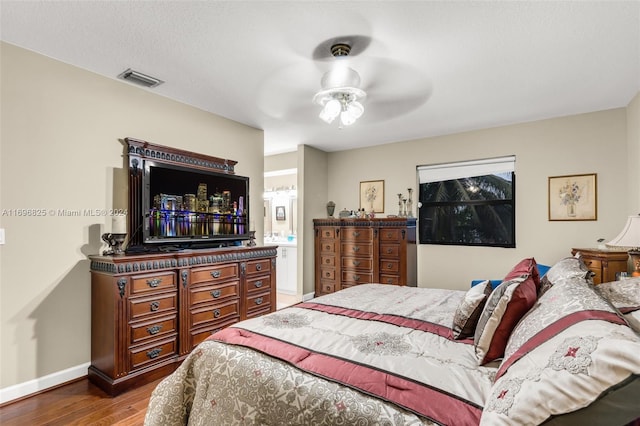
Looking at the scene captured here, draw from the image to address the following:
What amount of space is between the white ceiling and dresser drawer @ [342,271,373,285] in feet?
8.34

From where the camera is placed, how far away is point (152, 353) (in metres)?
2.66

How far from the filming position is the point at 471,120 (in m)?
4.12

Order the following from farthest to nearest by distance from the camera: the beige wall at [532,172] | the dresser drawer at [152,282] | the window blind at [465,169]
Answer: the window blind at [465,169] → the beige wall at [532,172] → the dresser drawer at [152,282]

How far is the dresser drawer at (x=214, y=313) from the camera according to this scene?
3012mm

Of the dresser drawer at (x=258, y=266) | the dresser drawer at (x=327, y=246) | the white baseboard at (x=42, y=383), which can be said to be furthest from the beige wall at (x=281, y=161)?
the white baseboard at (x=42, y=383)

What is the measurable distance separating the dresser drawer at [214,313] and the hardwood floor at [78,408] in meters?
0.64

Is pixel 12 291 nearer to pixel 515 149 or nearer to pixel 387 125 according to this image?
pixel 387 125

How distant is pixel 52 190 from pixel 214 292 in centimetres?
161

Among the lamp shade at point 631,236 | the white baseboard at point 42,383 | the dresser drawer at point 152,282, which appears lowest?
the white baseboard at point 42,383

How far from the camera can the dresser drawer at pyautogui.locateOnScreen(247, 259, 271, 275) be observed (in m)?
3.57

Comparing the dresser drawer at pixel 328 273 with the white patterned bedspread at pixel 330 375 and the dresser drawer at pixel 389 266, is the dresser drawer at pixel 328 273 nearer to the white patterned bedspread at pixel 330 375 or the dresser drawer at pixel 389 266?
the dresser drawer at pixel 389 266

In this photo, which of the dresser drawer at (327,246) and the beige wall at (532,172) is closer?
the beige wall at (532,172)

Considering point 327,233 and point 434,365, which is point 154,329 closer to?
point 434,365

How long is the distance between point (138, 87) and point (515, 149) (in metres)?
4.60
